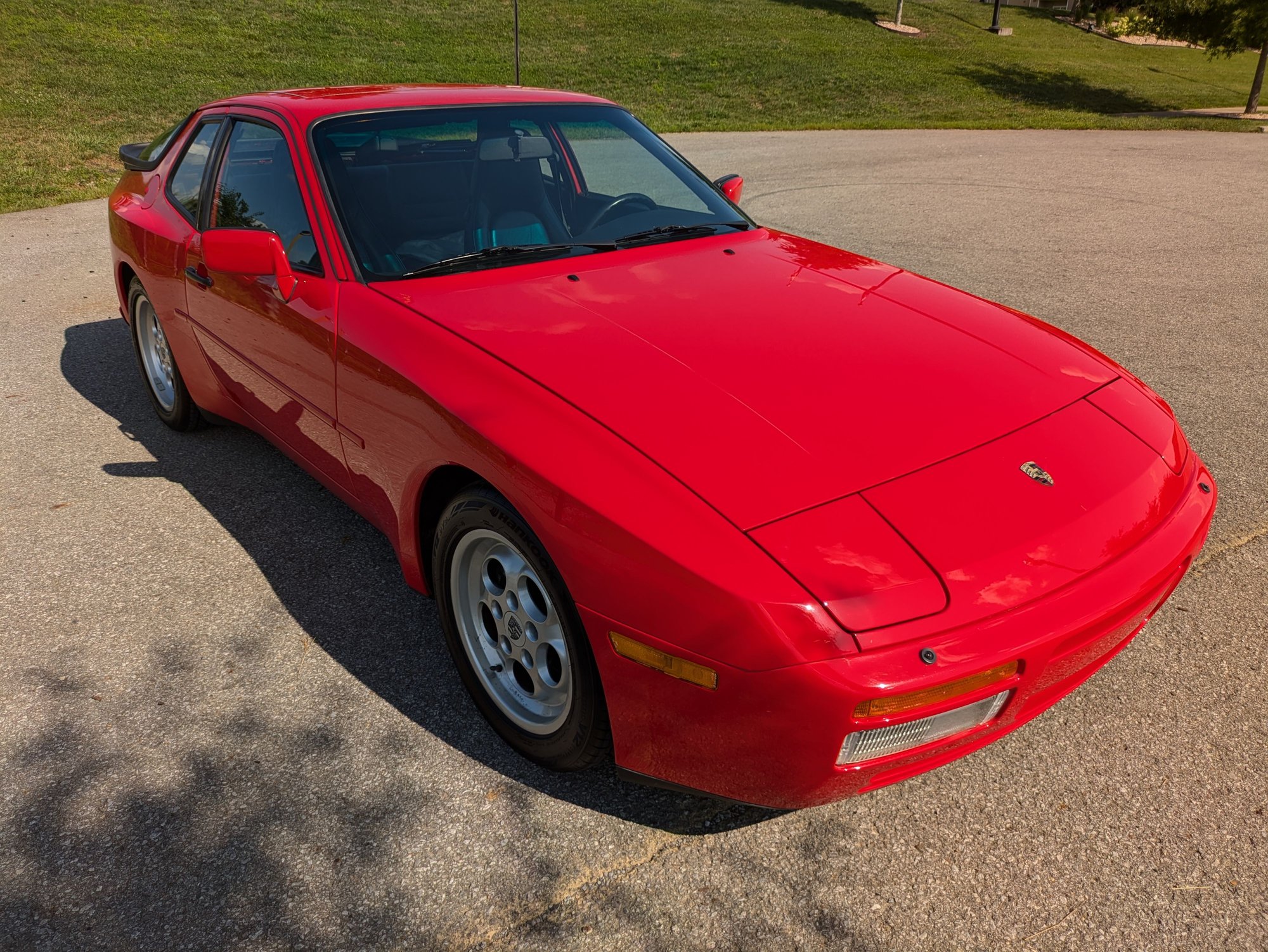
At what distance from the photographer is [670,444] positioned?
2.05 meters

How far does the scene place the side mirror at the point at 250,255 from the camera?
2.82 m

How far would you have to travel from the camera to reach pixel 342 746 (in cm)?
252

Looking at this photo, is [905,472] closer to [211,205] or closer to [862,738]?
[862,738]

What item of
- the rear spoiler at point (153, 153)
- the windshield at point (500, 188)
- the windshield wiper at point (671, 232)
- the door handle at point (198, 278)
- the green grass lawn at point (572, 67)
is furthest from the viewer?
the green grass lawn at point (572, 67)

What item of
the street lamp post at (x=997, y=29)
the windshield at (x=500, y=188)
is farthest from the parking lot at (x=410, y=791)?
the street lamp post at (x=997, y=29)

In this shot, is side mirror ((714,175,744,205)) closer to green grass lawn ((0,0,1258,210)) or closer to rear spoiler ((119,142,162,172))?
rear spoiler ((119,142,162,172))

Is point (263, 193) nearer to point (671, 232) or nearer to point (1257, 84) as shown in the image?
point (671, 232)

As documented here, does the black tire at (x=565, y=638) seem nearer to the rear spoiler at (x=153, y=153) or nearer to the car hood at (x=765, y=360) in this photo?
the car hood at (x=765, y=360)

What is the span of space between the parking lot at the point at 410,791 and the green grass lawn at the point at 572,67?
9127 millimetres

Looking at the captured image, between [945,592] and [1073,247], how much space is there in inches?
282

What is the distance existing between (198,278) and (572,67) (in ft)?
68.6

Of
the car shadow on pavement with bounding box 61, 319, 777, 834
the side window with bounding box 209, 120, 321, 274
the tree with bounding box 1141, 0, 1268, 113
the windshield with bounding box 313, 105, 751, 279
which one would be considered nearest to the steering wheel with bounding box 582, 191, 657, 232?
the windshield with bounding box 313, 105, 751, 279

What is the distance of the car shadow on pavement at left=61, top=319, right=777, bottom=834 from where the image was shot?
7.80 ft

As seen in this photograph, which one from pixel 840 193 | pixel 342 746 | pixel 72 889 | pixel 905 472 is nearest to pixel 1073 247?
pixel 840 193
